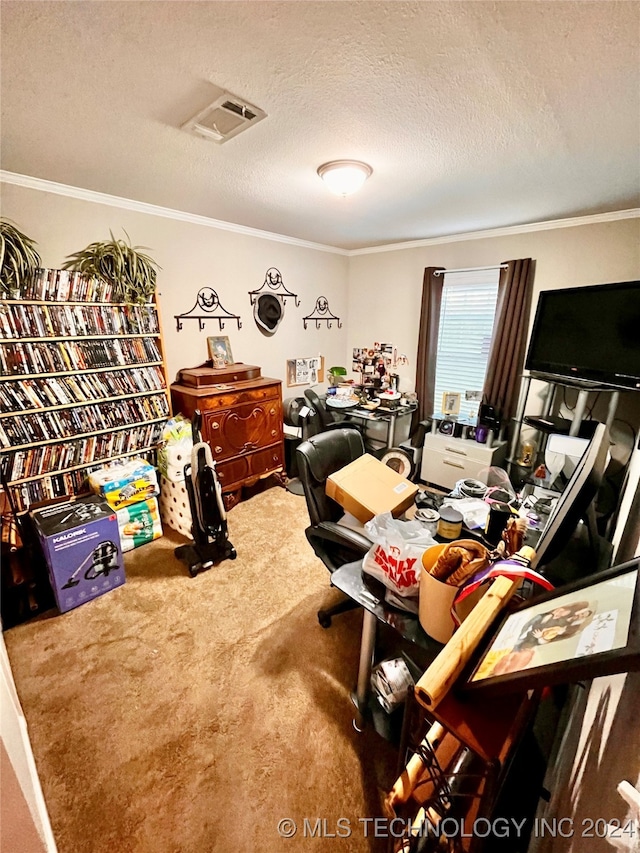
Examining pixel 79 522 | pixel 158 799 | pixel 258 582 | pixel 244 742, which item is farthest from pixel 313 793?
pixel 79 522

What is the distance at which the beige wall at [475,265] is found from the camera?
8.22ft

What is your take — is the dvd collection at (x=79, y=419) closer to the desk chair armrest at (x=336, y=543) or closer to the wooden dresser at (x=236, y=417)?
the wooden dresser at (x=236, y=417)

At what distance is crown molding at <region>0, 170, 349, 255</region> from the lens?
1.98 metres

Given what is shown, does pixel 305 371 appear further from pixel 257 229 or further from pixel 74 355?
pixel 74 355

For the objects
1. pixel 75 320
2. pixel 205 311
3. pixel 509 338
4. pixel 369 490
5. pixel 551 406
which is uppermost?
pixel 205 311

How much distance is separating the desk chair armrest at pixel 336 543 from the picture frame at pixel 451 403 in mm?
2207

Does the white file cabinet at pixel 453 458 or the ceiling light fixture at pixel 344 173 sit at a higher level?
the ceiling light fixture at pixel 344 173

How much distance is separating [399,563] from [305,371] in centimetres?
307

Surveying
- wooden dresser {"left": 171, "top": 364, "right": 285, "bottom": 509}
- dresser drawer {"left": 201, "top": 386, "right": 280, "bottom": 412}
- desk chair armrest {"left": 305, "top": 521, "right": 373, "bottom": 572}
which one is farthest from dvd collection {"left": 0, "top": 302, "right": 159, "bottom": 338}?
desk chair armrest {"left": 305, "top": 521, "right": 373, "bottom": 572}

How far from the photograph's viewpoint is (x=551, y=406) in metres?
2.84

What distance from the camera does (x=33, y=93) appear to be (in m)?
1.20

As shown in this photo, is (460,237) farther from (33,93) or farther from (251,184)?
(33,93)

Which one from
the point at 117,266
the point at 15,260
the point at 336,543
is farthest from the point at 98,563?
the point at 117,266

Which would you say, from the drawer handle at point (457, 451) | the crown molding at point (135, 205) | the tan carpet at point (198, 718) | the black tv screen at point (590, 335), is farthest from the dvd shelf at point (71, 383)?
the black tv screen at point (590, 335)
